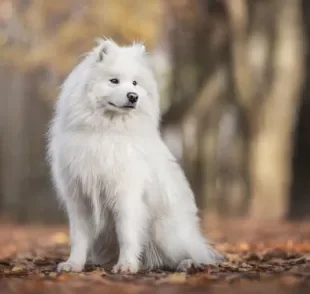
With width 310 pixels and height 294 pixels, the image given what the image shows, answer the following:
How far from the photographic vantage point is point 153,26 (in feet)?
50.4

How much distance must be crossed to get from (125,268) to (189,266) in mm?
512

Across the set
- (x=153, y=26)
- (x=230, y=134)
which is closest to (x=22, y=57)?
(x=153, y=26)

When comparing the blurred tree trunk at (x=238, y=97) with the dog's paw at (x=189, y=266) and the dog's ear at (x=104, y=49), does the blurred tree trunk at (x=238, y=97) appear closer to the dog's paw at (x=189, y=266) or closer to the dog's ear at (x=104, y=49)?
the dog's paw at (x=189, y=266)

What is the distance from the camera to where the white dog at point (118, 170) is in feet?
17.6

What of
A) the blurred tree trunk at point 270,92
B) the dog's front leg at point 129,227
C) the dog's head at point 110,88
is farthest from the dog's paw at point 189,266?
the blurred tree trunk at point 270,92

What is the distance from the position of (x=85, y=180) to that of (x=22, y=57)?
10.6m

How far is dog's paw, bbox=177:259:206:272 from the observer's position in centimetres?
545

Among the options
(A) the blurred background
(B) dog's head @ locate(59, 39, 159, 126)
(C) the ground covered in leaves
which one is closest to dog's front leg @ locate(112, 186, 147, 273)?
(C) the ground covered in leaves

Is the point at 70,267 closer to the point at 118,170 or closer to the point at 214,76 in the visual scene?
the point at 118,170

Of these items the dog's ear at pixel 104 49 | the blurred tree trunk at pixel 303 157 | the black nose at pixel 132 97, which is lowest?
the blurred tree trunk at pixel 303 157

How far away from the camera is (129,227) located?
540 centimetres

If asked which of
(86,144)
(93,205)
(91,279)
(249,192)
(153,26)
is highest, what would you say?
(153,26)

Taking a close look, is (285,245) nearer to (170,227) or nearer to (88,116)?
(170,227)

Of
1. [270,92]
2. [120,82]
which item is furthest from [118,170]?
[270,92]
